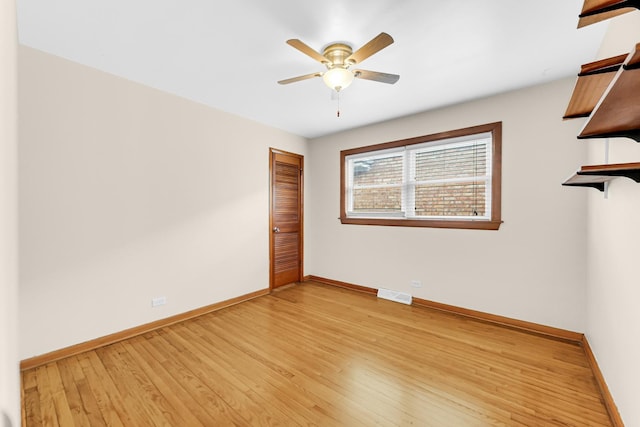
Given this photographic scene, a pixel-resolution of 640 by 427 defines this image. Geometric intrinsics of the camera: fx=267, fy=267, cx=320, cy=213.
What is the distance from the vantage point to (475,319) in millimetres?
3164

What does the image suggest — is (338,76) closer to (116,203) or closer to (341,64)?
(341,64)

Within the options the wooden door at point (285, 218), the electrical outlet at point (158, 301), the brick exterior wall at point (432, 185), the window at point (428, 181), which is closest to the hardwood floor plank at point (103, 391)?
the electrical outlet at point (158, 301)

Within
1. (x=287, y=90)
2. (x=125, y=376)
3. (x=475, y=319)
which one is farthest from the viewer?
(x=475, y=319)

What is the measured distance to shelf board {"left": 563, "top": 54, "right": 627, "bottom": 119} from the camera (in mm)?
1022

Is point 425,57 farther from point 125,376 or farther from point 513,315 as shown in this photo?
point 125,376

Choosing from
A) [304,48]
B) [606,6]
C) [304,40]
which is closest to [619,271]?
[606,6]

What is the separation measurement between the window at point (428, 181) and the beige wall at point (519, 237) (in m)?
0.11

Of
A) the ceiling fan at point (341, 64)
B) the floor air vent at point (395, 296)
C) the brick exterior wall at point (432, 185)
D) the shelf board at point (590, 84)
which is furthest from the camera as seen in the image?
the floor air vent at point (395, 296)

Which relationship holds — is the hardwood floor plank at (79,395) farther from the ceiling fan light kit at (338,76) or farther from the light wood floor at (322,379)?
the ceiling fan light kit at (338,76)

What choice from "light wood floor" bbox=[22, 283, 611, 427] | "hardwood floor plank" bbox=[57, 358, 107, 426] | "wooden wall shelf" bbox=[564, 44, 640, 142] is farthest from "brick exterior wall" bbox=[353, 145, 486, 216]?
"hardwood floor plank" bbox=[57, 358, 107, 426]

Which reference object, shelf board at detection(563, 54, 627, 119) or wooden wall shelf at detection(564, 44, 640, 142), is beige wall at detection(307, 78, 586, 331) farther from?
wooden wall shelf at detection(564, 44, 640, 142)

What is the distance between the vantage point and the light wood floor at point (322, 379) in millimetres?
1705

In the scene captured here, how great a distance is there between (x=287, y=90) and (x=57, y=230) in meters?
2.53

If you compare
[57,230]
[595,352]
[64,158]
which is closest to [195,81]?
[64,158]
